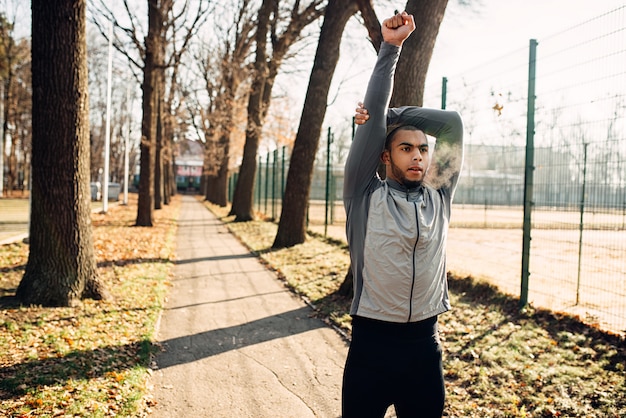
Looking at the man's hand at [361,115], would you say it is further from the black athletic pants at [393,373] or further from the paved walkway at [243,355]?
the paved walkway at [243,355]

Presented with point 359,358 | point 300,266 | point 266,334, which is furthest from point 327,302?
point 359,358

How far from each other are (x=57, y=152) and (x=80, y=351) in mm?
2662

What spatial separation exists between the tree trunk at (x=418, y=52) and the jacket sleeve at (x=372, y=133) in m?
4.59

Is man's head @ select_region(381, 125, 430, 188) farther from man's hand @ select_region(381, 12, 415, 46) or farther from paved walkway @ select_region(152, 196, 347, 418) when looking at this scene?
paved walkway @ select_region(152, 196, 347, 418)

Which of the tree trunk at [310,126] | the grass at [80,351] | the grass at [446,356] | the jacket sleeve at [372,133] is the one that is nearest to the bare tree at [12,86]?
the tree trunk at [310,126]

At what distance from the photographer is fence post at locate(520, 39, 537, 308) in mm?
6457

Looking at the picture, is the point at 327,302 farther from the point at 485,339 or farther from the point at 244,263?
the point at 244,263

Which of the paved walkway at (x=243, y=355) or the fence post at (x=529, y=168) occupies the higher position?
the fence post at (x=529, y=168)

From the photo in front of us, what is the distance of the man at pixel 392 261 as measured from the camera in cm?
215

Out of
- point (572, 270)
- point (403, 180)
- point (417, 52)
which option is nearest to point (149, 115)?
point (417, 52)

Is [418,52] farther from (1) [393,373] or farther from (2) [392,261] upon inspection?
(1) [393,373]

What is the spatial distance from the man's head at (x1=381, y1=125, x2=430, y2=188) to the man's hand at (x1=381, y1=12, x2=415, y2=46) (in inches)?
15.2

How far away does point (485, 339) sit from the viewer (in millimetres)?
5621

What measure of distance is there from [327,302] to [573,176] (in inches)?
152
